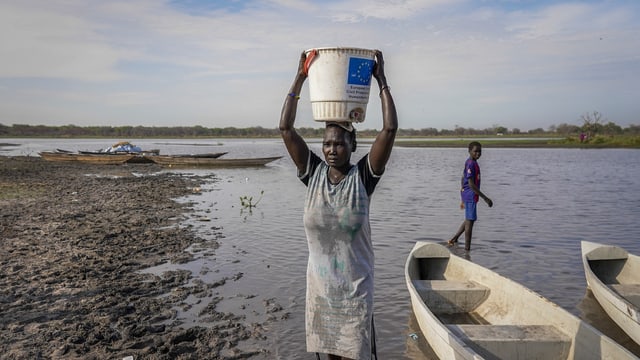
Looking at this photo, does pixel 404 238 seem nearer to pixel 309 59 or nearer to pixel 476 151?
pixel 476 151

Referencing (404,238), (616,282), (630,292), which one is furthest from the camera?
(404,238)

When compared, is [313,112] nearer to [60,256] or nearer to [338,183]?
[338,183]

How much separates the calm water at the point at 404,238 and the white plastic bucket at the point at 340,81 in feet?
10.1

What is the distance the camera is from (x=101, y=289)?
654cm

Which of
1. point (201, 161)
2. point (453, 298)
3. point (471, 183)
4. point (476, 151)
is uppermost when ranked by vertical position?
point (476, 151)

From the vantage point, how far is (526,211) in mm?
14508

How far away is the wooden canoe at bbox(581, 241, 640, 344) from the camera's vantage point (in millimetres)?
5477

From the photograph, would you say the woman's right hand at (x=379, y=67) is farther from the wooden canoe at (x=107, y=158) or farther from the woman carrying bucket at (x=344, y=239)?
the wooden canoe at (x=107, y=158)

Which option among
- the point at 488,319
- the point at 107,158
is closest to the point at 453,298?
the point at 488,319

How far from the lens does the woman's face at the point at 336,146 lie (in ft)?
9.21

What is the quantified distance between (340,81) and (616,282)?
6.52 m

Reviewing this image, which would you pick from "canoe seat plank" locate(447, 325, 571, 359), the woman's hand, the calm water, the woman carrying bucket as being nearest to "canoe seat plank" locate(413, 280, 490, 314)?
the calm water

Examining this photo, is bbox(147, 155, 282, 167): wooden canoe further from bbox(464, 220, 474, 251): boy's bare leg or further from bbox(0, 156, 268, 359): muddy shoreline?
bbox(464, 220, 474, 251): boy's bare leg

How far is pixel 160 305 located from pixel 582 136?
64.0 m
